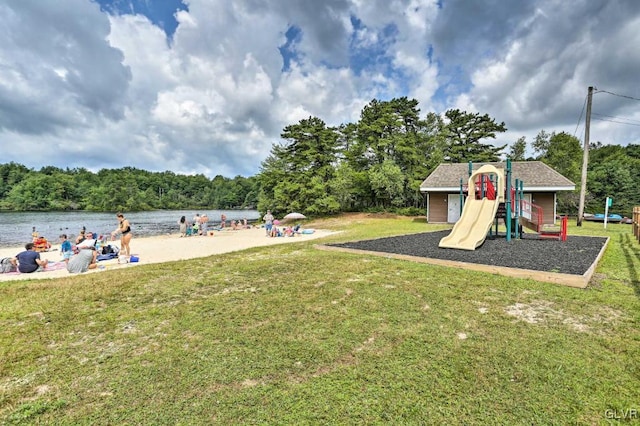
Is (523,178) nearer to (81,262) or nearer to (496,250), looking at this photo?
(496,250)

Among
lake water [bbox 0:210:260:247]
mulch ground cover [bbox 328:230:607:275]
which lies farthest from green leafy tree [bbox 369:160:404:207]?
mulch ground cover [bbox 328:230:607:275]

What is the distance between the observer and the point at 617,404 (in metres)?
2.44

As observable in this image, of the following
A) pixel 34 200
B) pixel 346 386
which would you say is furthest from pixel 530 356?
pixel 34 200

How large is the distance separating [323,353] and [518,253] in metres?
7.58

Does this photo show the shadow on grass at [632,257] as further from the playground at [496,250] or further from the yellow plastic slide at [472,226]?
the yellow plastic slide at [472,226]

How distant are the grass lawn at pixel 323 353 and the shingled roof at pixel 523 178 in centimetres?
1676

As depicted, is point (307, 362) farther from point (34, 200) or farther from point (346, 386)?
point (34, 200)

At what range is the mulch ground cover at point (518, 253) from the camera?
22.4 feet

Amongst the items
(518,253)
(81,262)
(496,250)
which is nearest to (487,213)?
(496,250)

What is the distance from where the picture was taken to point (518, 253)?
8492 millimetres

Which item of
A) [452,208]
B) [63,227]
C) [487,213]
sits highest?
[487,213]

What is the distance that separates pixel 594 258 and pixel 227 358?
8.95m

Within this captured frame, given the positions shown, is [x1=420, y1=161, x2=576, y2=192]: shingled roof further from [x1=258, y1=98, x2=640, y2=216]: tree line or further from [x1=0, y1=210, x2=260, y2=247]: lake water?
[x1=0, y1=210, x2=260, y2=247]: lake water

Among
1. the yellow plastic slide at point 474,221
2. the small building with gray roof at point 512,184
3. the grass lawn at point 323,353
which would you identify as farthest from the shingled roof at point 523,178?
the grass lawn at point 323,353
